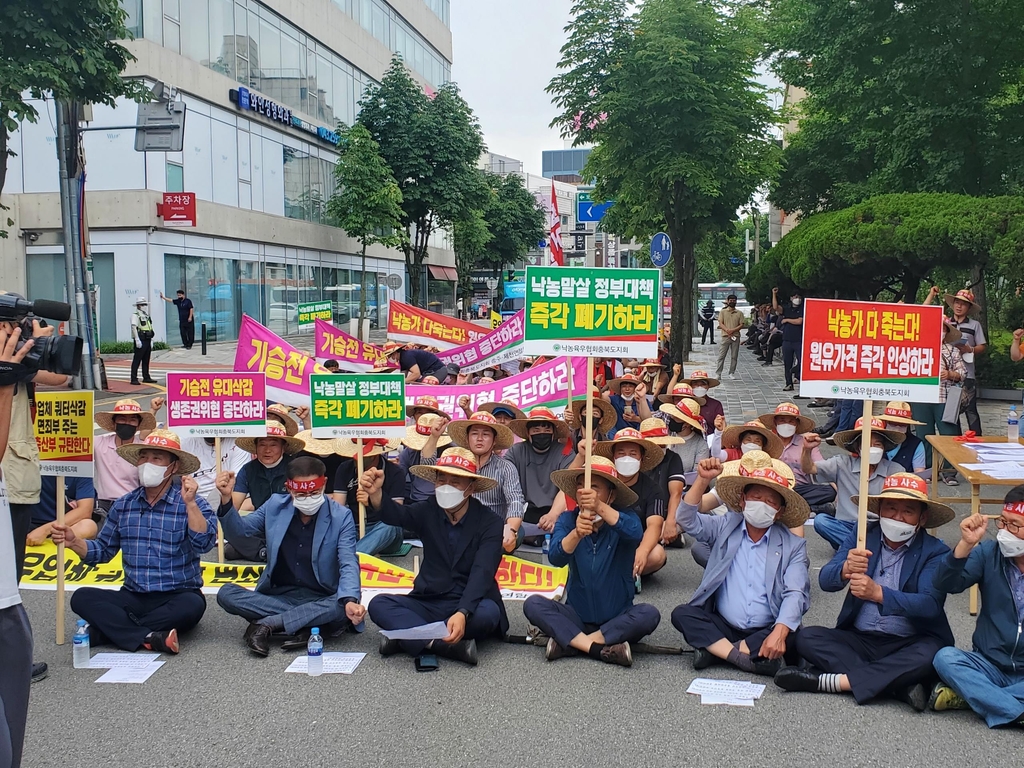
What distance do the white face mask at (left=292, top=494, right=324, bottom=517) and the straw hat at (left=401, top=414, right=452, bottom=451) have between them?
270 centimetres

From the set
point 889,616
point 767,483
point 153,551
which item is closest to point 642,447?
point 767,483

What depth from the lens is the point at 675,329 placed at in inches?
902

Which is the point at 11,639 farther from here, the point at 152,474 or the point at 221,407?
the point at 221,407

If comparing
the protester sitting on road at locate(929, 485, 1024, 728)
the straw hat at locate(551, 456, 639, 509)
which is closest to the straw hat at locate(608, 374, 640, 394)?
the straw hat at locate(551, 456, 639, 509)

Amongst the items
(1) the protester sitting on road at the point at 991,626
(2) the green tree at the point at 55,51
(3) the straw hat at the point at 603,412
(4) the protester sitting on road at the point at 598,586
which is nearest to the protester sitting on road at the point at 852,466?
(3) the straw hat at the point at 603,412

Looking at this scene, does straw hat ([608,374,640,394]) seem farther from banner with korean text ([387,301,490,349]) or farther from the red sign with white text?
the red sign with white text

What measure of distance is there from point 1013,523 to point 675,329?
17.6 m

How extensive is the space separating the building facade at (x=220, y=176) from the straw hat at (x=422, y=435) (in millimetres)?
17432

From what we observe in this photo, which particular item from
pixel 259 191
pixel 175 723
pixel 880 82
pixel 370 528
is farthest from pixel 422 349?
pixel 259 191

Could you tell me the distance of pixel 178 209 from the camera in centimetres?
3212

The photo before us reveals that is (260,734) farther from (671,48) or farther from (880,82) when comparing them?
(880,82)

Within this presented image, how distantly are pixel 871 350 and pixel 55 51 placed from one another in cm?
1323

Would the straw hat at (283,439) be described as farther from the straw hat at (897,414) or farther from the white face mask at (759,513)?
the straw hat at (897,414)

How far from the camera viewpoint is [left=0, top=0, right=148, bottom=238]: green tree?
14.4 metres
